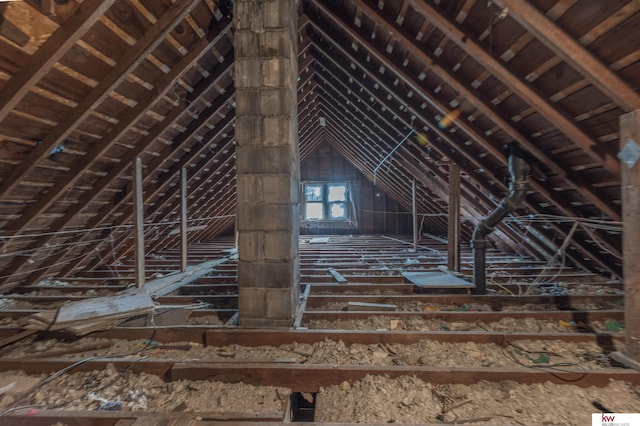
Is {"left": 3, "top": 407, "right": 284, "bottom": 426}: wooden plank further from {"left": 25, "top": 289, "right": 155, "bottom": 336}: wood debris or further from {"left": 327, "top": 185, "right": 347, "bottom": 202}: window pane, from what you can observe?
{"left": 327, "top": 185, "right": 347, "bottom": 202}: window pane

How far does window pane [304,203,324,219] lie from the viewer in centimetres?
1034

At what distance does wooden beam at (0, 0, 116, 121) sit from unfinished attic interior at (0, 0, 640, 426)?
2cm

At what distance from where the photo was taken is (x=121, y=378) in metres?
2.01

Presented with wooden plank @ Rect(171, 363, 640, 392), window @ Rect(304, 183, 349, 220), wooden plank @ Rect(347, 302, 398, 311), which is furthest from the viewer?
window @ Rect(304, 183, 349, 220)

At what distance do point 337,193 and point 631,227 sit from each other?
8459 millimetres

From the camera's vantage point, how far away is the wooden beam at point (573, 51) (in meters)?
1.90

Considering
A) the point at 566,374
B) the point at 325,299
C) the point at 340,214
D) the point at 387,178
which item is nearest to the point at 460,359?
the point at 566,374

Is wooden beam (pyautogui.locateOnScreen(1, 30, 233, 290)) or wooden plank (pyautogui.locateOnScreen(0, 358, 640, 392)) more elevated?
wooden beam (pyautogui.locateOnScreen(1, 30, 233, 290))

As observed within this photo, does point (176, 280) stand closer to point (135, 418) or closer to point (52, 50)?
point (135, 418)

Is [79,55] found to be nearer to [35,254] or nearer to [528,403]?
[35,254]

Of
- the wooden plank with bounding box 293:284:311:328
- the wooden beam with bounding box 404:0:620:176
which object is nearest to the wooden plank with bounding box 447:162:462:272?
the wooden beam with bounding box 404:0:620:176

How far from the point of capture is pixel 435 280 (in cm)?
366

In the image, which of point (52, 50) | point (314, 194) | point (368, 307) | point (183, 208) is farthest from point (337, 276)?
point (314, 194)

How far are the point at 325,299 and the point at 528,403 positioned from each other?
76.2 inches
